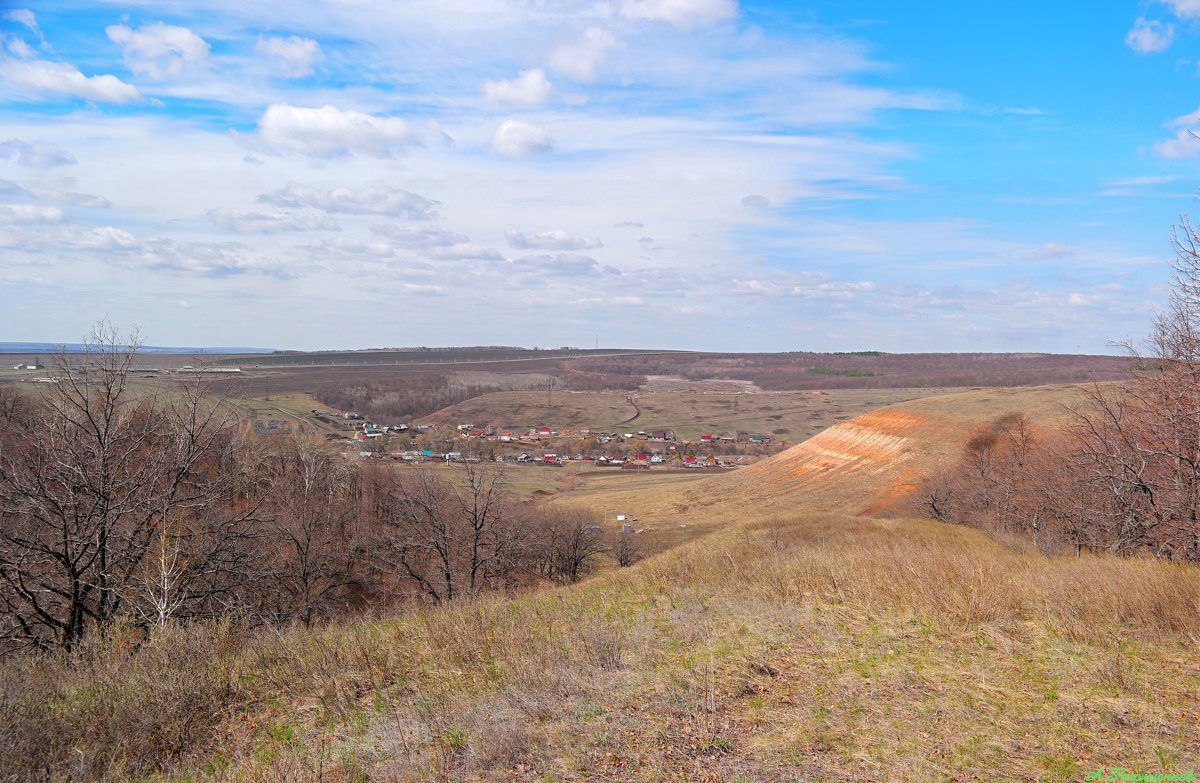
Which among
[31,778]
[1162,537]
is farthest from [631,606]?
[1162,537]

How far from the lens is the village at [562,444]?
9631cm

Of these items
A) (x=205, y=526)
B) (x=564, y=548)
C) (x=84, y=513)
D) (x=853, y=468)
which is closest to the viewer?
(x=84, y=513)

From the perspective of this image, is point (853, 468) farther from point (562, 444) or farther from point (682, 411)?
point (682, 411)

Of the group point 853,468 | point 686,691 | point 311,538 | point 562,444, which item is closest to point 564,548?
point 311,538

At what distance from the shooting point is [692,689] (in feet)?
20.9

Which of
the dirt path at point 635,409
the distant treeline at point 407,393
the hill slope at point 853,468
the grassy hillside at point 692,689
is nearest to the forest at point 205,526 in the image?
the grassy hillside at point 692,689

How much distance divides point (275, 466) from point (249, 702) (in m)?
42.7

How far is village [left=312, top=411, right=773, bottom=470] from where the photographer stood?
96.3 meters

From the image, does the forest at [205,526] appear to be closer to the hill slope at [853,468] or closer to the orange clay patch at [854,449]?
the hill slope at [853,468]

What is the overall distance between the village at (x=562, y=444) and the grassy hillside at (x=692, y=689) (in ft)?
255

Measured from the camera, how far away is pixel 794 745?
523cm

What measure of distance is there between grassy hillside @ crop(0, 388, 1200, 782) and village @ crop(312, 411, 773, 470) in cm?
7761

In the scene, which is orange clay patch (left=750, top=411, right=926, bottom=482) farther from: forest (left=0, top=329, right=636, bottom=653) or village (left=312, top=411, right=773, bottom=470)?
village (left=312, top=411, right=773, bottom=470)

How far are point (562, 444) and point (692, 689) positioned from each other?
11143cm
